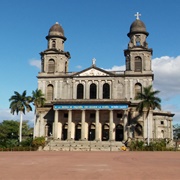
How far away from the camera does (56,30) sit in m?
64.3

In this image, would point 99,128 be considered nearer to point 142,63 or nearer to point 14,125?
point 142,63

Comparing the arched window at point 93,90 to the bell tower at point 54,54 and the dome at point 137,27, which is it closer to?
the bell tower at point 54,54

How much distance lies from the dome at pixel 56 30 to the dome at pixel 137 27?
14898mm

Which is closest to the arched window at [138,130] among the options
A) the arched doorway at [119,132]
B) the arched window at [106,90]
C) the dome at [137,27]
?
the arched doorway at [119,132]

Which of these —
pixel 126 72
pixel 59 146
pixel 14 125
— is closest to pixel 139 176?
pixel 59 146

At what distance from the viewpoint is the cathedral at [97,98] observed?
56.1 metres

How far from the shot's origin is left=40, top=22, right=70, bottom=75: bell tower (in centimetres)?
6300

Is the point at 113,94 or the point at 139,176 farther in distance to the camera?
the point at 113,94

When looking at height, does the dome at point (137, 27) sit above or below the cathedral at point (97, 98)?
above

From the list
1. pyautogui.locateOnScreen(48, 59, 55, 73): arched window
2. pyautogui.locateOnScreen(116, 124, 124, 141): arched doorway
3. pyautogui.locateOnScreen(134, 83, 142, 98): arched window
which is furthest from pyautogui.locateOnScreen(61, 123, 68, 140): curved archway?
pyautogui.locateOnScreen(134, 83, 142, 98): arched window

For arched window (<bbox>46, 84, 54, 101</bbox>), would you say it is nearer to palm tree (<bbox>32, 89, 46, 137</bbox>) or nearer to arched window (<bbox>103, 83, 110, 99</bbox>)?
palm tree (<bbox>32, 89, 46, 137</bbox>)

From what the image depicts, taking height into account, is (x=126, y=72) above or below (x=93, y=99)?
above

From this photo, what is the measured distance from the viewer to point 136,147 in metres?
45.8

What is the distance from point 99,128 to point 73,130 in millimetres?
5319
